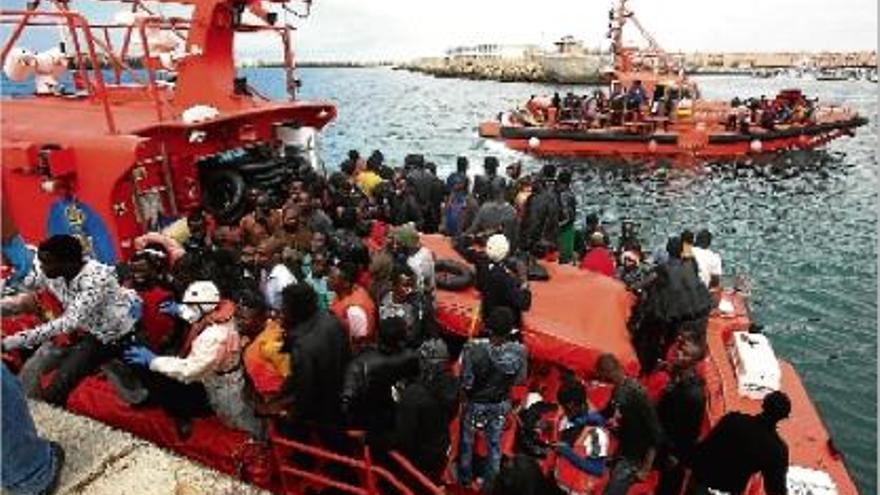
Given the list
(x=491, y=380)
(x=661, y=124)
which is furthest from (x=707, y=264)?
(x=661, y=124)

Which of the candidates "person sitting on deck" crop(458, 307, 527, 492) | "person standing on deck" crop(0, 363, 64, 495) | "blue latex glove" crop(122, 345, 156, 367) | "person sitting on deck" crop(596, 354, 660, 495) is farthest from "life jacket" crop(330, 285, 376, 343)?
"person standing on deck" crop(0, 363, 64, 495)

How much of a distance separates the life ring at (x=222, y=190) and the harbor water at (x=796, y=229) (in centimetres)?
899

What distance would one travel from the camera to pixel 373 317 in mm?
5836

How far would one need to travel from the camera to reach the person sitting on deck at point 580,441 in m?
5.09

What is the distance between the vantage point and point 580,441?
518cm

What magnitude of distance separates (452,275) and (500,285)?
1.02 meters

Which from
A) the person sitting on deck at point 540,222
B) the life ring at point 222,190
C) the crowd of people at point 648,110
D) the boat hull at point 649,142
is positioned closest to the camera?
the life ring at point 222,190

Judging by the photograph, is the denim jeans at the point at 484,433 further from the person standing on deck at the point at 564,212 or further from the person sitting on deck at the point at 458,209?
the person standing on deck at the point at 564,212

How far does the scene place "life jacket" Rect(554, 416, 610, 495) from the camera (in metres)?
5.15

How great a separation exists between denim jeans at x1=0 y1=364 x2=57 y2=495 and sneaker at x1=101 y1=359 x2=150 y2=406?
1.12m

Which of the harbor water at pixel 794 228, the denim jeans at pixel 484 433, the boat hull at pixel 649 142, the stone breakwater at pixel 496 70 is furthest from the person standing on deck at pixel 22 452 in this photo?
the stone breakwater at pixel 496 70

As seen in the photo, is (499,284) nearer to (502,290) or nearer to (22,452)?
(502,290)

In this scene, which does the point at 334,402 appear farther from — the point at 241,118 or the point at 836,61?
the point at 836,61

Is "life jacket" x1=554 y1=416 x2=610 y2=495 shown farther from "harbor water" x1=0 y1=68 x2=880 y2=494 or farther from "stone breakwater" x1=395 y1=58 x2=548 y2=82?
"stone breakwater" x1=395 y1=58 x2=548 y2=82
